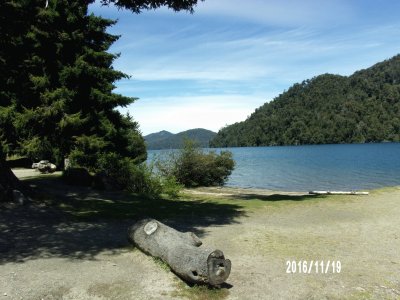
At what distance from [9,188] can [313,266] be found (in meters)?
10.8

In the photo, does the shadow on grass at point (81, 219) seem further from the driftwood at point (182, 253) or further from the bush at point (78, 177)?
the driftwood at point (182, 253)

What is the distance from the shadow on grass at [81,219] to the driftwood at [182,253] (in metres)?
0.85

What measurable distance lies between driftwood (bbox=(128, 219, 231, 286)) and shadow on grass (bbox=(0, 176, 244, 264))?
847mm

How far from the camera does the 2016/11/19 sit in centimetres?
882

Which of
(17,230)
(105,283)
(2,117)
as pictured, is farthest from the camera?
(2,117)

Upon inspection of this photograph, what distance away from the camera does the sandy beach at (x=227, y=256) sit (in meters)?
7.55

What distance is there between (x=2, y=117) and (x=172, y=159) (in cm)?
1378

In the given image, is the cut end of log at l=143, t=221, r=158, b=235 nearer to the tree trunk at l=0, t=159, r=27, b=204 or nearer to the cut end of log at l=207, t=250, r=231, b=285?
the cut end of log at l=207, t=250, r=231, b=285

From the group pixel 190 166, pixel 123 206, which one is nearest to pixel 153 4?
pixel 123 206

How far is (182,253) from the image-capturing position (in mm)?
8109

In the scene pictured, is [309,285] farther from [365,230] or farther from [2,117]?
[2,117]

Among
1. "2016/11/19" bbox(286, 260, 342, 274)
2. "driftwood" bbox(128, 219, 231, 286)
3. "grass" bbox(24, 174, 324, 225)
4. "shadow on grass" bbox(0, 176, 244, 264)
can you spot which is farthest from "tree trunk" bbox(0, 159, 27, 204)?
"2016/11/19" bbox(286, 260, 342, 274)

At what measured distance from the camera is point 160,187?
2423 centimetres

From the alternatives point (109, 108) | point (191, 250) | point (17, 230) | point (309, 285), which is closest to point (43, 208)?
point (17, 230)
